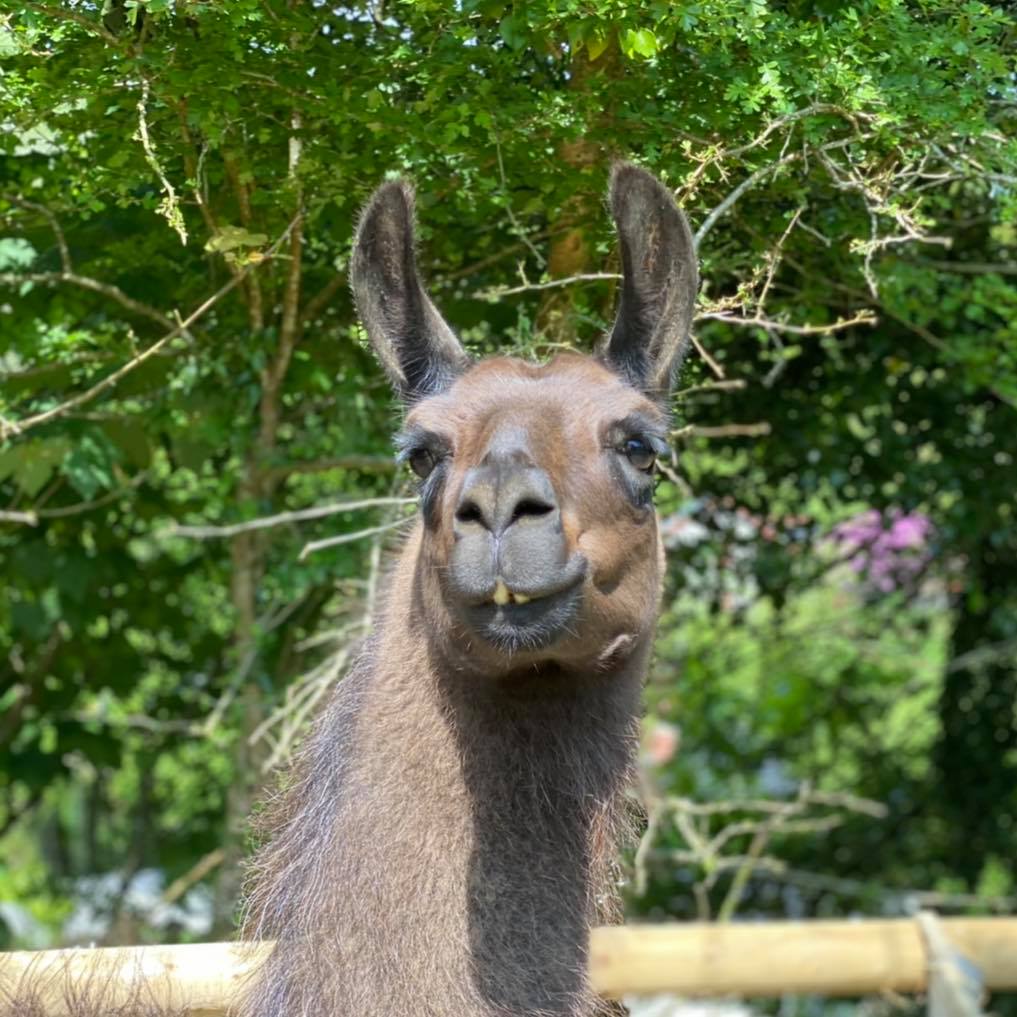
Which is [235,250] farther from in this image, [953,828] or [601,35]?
[953,828]

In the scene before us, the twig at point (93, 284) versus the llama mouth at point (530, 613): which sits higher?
the twig at point (93, 284)

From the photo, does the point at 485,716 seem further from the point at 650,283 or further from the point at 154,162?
the point at 154,162

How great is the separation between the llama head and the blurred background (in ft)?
1.64

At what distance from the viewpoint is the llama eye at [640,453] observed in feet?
10.3

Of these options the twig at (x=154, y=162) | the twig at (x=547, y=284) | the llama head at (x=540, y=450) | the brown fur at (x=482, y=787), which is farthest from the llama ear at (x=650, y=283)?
the twig at (x=154, y=162)

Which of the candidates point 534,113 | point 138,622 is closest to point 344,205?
point 534,113

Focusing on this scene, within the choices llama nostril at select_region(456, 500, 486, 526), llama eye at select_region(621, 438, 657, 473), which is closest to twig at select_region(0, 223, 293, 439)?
llama eye at select_region(621, 438, 657, 473)

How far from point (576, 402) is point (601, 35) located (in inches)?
39.6

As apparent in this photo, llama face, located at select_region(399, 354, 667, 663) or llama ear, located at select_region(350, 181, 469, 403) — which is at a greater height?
llama ear, located at select_region(350, 181, 469, 403)

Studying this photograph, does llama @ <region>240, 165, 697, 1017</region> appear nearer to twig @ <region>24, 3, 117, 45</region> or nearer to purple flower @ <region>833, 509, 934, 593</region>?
twig @ <region>24, 3, 117, 45</region>

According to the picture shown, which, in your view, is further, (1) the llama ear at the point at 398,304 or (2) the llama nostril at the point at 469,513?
(1) the llama ear at the point at 398,304

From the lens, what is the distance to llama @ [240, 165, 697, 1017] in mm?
2930

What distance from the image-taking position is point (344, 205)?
4.39 meters

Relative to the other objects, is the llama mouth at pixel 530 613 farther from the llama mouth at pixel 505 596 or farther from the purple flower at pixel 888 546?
the purple flower at pixel 888 546
